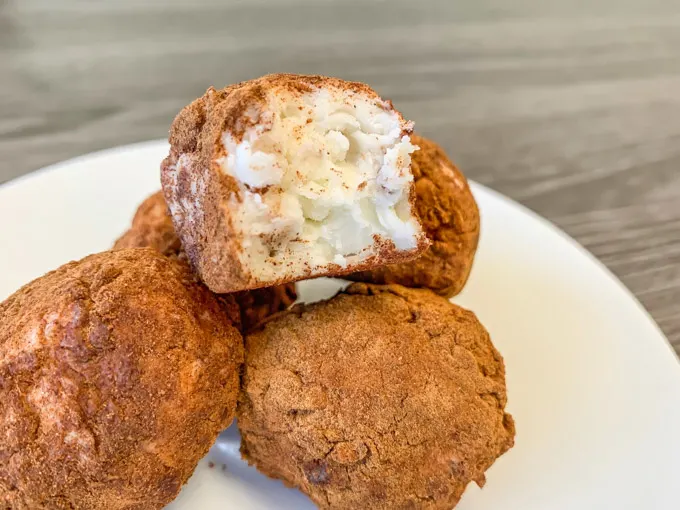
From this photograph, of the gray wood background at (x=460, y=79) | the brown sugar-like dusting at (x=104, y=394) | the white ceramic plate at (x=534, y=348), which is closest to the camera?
the brown sugar-like dusting at (x=104, y=394)

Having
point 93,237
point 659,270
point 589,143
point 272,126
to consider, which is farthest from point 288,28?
point 272,126

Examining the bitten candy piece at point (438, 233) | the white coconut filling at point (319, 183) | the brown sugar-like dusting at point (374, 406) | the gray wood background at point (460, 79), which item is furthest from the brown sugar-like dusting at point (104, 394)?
the gray wood background at point (460, 79)

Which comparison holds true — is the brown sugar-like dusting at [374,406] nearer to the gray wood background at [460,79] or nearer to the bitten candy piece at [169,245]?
the bitten candy piece at [169,245]

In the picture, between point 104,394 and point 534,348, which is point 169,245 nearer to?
point 104,394

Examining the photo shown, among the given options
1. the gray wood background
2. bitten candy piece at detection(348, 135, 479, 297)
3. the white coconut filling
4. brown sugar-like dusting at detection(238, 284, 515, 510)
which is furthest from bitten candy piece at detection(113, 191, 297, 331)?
the gray wood background

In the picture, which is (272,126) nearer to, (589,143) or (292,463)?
(292,463)
